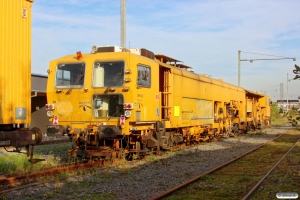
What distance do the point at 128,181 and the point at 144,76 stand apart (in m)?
4.14

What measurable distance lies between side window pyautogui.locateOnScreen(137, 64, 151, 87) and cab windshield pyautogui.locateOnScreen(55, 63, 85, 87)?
189cm

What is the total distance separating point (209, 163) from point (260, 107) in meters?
26.1

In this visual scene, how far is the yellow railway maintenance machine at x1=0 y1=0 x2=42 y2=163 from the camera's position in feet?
27.7

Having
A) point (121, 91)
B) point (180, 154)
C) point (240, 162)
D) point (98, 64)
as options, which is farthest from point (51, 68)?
point (240, 162)

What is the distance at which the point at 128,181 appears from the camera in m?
9.02

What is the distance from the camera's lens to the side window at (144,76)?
1184cm

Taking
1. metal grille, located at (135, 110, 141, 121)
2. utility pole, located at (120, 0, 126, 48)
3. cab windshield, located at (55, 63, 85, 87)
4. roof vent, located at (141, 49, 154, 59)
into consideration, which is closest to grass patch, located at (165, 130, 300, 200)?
metal grille, located at (135, 110, 141, 121)

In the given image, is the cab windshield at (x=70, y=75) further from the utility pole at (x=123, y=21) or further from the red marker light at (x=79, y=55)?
the utility pole at (x=123, y=21)

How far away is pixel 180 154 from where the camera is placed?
1422cm

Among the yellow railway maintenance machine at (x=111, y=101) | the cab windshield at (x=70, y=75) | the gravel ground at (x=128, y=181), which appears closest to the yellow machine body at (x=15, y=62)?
the gravel ground at (x=128, y=181)

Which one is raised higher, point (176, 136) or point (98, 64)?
point (98, 64)

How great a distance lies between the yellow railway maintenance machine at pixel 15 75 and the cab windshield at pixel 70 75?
9.95 feet

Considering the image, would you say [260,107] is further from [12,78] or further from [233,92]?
[12,78]

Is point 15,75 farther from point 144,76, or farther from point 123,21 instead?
point 123,21
